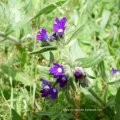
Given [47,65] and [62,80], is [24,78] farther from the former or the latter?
[62,80]

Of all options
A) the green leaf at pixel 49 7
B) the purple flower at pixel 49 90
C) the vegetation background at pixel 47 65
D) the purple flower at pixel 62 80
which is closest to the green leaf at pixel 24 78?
the vegetation background at pixel 47 65

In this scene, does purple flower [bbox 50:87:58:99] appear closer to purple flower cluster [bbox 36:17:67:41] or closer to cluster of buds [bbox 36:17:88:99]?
cluster of buds [bbox 36:17:88:99]

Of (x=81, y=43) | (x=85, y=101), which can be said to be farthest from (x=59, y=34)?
(x=81, y=43)

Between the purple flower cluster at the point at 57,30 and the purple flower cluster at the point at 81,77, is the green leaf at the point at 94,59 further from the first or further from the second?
the purple flower cluster at the point at 57,30

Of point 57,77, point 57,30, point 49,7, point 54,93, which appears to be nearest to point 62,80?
point 57,77

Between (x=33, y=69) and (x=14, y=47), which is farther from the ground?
(x=14, y=47)

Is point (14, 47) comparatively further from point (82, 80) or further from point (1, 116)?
point (82, 80)
